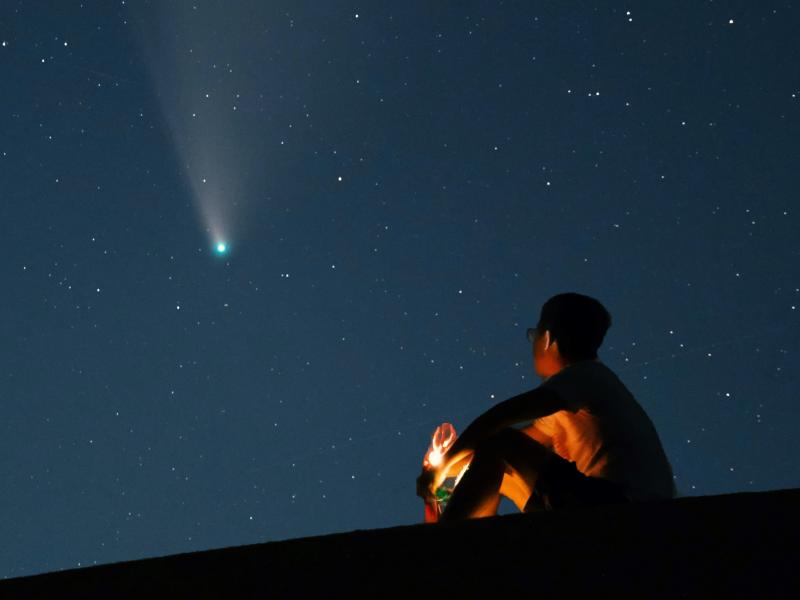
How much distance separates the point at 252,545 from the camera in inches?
71.3

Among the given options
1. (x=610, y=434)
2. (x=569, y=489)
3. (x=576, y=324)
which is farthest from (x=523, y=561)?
(x=576, y=324)

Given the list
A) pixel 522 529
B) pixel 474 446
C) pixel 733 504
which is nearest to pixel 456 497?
pixel 474 446

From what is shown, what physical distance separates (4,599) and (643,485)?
1.22 m

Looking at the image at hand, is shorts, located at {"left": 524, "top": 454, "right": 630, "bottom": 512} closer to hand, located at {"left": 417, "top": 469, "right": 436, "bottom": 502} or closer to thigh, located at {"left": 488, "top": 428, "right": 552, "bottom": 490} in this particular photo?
thigh, located at {"left": 488, "top": 428, "right": 552, "bottom": 490}

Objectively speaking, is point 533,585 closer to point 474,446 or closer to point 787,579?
point 787,579

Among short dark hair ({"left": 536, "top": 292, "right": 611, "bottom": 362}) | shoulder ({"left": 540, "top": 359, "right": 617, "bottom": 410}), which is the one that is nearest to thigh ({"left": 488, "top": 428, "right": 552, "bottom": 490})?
shoulder ({"left": 540, "top": 359, "right": 617, "bottom": 410})

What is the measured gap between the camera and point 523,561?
1.62m

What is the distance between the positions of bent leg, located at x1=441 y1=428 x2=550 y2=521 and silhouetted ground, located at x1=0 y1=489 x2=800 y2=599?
18 centimetres

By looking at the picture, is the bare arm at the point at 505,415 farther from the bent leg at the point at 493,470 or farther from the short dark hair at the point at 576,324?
the short dark hair at the point at 576,324

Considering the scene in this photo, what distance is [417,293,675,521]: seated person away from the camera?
1984 mm

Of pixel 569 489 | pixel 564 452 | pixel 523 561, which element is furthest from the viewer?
pixel 564 452

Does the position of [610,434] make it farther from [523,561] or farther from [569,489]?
[523,561]

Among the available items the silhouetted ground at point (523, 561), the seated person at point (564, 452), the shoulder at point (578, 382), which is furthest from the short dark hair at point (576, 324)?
the silhouetted ground at point (523, 561)

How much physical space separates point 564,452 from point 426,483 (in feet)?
1.03
